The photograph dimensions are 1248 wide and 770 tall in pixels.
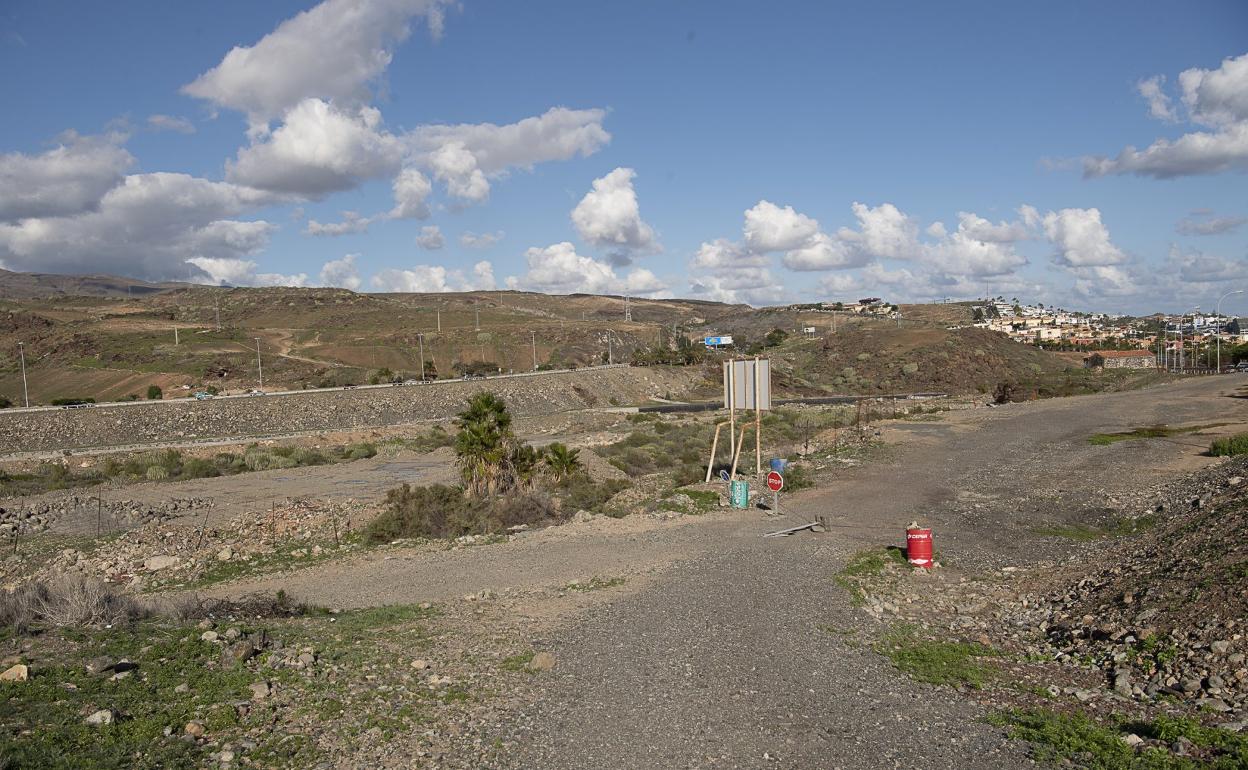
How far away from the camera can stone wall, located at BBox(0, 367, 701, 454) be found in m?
51.4

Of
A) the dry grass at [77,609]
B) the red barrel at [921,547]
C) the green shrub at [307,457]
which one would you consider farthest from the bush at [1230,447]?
the green shrub at [307,457]

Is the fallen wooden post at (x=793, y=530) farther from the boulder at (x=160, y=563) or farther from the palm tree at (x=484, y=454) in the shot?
the boulder at (x=160, y=563)

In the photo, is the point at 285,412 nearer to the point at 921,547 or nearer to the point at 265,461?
the point at 265,461

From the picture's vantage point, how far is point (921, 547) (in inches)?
498

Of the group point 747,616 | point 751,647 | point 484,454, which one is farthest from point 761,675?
point 484,454

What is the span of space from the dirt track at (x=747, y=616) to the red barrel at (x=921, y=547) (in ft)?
2.29

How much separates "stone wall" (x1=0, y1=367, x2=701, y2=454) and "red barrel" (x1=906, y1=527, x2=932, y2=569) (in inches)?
2034

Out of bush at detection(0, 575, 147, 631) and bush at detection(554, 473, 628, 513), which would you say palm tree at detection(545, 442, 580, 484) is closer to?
bush at detection(554, 473, 628, 513)

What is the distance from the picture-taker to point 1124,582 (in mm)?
10109

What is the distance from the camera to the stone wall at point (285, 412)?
169ft

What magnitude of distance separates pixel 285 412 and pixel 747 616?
5771 centimetres

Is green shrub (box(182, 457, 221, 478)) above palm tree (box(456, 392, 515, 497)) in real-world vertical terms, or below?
below

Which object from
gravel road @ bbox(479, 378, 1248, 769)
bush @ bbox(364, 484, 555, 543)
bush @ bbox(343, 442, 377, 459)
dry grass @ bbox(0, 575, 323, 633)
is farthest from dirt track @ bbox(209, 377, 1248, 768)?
bush @ bbox(343, 442, 377, 459)

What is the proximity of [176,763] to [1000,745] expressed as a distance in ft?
18.9
